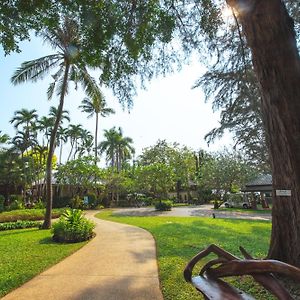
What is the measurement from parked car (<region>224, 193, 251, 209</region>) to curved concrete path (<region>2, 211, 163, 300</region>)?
27.1 metres

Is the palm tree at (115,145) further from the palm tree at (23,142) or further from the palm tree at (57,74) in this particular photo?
the palm tree at (57,74)

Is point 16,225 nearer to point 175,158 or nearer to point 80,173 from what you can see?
point 80,173

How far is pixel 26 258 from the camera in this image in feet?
25.2

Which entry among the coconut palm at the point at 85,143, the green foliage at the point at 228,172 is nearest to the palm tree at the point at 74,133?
the coconut palm at the point at 85,143

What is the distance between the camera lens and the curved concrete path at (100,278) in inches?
185

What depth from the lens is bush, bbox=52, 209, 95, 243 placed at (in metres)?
10.3

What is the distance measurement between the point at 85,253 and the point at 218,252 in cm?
631

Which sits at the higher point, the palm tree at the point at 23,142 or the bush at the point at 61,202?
the palm tree at the point at 23,142

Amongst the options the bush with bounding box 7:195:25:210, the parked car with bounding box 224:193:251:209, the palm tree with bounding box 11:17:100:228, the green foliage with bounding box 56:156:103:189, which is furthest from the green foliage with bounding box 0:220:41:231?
the parked car with bounding box 224:193:251:209

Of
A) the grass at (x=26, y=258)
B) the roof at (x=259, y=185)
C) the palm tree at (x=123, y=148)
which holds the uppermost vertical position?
the palm tree at (x=123, y=148)

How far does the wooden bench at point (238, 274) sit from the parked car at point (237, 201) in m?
32.1

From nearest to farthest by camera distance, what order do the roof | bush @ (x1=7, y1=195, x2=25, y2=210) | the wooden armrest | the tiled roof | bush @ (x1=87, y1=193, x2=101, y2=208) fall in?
1. the wooden armrest
2. bush @ (x1=7, y1=195, x2=25, y2=210)
3. the roof
4. bush @ (x1=87, y1=193, x2=101, y2=208)
5. the tiled roof

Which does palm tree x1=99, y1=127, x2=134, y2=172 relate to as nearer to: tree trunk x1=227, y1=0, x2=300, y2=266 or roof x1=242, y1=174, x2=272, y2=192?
roof x1=242, y1=174, x2=272, y2=192

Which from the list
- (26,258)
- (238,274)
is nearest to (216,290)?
(238,274)
